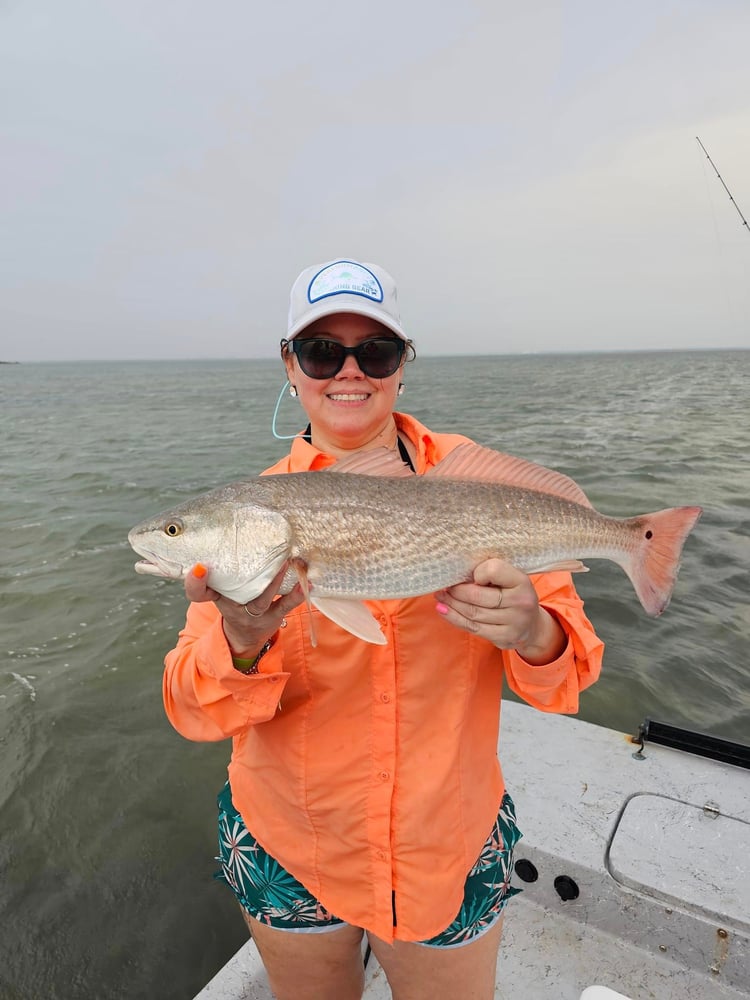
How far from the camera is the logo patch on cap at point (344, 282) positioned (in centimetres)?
278

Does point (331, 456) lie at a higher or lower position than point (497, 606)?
higher

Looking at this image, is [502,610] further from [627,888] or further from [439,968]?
[627,888]

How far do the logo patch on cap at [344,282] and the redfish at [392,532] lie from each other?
784 mm

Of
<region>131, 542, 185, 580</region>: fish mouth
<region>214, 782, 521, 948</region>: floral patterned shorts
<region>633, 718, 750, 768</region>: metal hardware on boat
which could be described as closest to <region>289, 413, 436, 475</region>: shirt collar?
<region>131, 542, 185, 580</region>: fish mouth

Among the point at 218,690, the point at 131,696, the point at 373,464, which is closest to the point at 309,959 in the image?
the point at 218,690

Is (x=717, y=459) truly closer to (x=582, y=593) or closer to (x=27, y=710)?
(x=582, y=593)

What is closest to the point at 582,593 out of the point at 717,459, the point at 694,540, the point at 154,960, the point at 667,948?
the point at 694,540

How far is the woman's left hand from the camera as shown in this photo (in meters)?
2.25

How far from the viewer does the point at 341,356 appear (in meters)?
2.87

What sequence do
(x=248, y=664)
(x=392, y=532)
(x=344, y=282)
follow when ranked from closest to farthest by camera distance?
1. (x=248, y=664)
2. (x=392, y=532)
3. (x=344, y=282)

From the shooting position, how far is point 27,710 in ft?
25.5

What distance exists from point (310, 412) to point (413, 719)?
1574mm

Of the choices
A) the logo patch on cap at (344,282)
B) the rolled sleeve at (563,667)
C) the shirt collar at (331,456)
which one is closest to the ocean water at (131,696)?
the rolled sleeve at (563,667)

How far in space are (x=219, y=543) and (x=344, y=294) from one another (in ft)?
4.25
